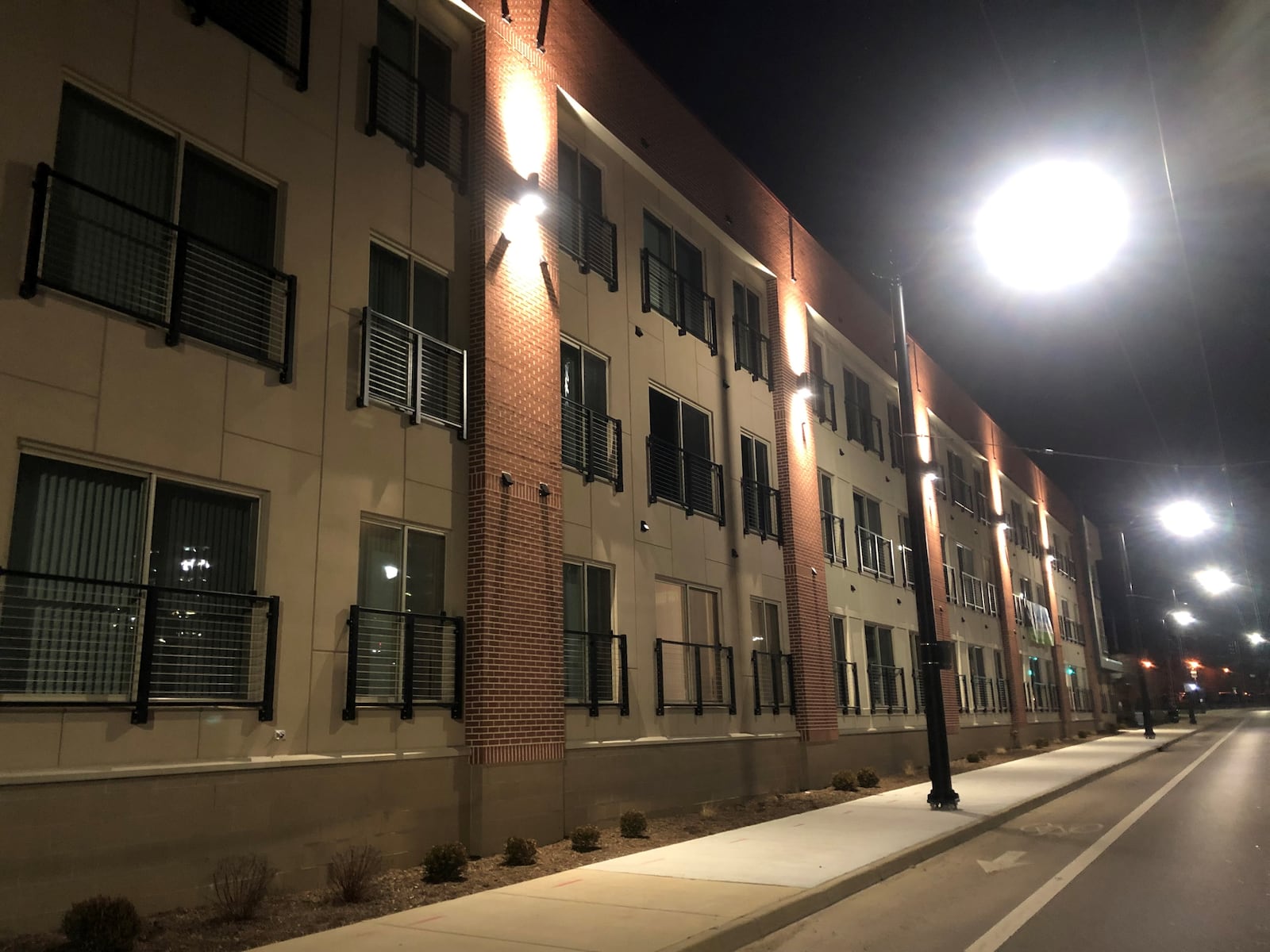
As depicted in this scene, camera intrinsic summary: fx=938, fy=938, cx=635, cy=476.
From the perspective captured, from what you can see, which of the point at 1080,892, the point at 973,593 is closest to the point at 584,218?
the point at 1080,892

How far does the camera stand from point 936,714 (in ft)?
48.0

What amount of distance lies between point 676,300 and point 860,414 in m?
10.4

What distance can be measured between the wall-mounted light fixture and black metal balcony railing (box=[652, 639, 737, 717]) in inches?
271

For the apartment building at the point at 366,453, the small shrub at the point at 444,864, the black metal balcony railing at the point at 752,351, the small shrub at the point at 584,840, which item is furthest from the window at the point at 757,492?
the small shrub at the point at 444,864

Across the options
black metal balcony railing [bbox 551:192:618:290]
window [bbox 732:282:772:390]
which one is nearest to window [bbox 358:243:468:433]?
black metal balcony railing [bbox 551:192:618:290]

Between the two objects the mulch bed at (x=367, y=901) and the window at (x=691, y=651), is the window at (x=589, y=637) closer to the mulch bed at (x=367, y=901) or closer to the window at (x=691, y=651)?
the window at (x=691, y=651)

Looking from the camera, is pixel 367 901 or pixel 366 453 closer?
pixel 367 901

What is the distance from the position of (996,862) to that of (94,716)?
9029 millimetres

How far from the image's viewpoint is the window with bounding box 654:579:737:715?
1545cm

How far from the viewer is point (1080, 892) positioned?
855 centimetres

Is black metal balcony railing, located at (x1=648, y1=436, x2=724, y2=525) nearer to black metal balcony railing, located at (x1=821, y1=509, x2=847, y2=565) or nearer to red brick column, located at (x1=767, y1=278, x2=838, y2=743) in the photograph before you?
red brick column, located at (x1=767, y1=278, x2=838, y2=743)

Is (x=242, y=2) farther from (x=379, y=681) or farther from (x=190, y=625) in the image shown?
(x=379, y=681)

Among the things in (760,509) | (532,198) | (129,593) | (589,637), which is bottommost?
(589,637)

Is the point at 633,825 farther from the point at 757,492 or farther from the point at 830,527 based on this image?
the point at 830,527
